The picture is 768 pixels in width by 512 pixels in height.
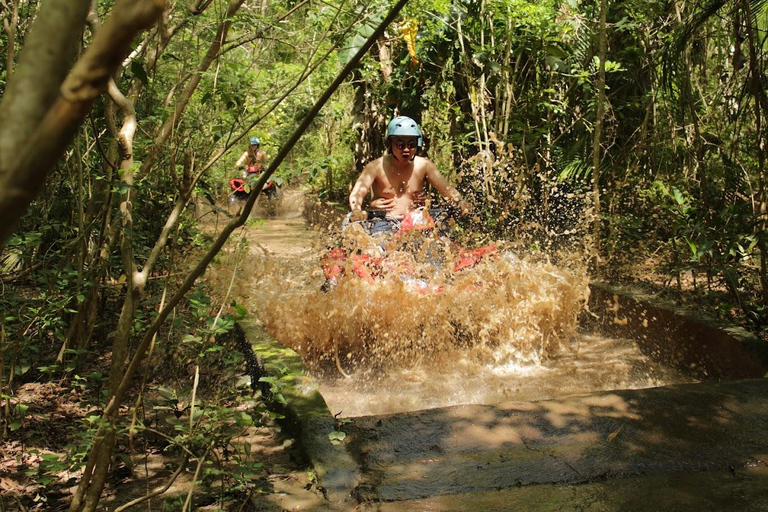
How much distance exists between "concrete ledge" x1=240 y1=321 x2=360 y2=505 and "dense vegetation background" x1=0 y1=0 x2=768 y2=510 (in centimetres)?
53

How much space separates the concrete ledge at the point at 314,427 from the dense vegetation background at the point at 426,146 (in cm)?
53

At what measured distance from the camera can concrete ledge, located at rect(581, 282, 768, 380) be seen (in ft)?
16.3

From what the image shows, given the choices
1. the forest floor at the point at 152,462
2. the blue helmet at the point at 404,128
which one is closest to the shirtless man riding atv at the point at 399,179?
the blue helmet at the point at 404,128

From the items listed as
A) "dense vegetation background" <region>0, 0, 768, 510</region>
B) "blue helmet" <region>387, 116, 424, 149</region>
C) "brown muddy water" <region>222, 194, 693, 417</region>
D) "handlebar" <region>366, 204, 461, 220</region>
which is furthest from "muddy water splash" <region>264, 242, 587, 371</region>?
"blue helmet" <region>387, 116, 424, 149</region>

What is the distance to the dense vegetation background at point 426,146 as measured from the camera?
3.85 metres

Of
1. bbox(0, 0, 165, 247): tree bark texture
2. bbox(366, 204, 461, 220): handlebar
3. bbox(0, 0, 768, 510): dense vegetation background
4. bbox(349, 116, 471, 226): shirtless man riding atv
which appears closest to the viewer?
bbox(0, 0, 165, 247): tree bark texture

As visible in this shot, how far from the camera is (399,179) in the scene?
25.0 feet

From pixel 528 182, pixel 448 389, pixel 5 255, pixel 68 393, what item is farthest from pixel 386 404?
pixel 528 182

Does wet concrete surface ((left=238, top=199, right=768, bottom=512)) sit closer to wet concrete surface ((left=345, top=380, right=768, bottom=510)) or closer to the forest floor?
wet concrete surface ((left=345, top=380, right=768, bottom=510))

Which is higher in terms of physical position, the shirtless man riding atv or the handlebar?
the shirtless man riding atv

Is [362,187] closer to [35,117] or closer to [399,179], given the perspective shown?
[399,179]

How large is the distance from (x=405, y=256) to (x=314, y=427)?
2914 mm

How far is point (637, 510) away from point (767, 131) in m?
3.53

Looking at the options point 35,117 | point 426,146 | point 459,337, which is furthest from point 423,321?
point 426,146
